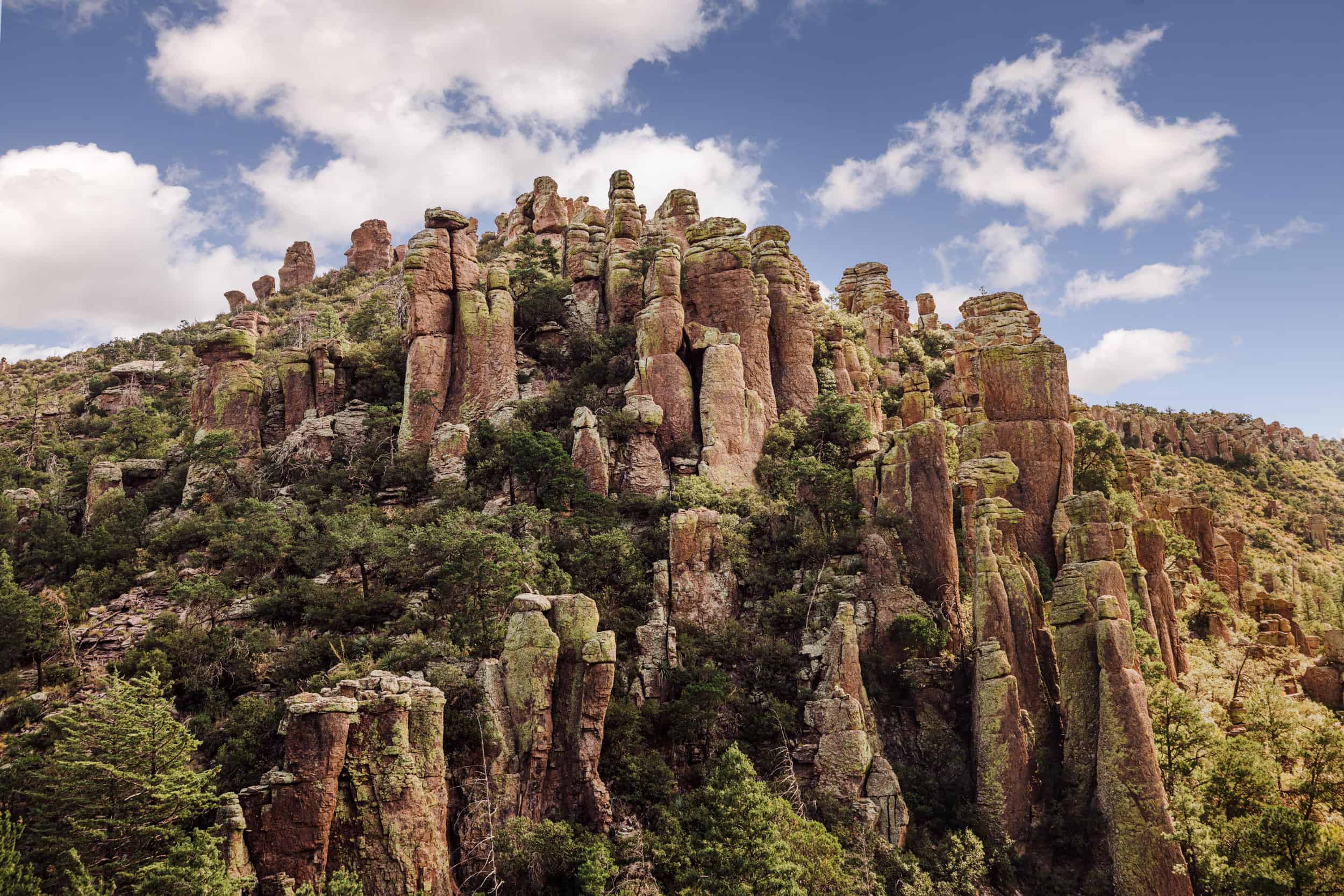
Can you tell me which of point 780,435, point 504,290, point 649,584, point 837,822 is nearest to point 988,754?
point 837,822

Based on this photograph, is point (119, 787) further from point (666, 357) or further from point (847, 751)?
point (666, 357)

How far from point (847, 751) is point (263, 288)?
96.6 metres

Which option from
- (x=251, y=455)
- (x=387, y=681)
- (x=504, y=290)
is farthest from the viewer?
(x=504, y=290)

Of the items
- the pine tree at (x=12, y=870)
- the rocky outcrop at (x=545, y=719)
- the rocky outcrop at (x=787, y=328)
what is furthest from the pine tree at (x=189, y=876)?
the rocky outcrop at (x=787, y=328)

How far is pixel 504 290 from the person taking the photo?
180ft

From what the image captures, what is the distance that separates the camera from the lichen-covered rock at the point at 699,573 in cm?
3956

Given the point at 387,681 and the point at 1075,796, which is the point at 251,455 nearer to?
the point at 387,681

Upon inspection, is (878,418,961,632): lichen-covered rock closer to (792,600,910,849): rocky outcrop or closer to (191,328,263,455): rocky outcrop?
(792,600,910,849): rocky outcrop

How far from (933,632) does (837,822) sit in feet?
32.0

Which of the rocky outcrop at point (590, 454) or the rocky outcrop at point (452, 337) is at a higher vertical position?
the rocky outcrop at point (452, 337)

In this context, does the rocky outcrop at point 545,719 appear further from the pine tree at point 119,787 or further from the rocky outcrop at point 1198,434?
the rocky outcrop at point 1198,434

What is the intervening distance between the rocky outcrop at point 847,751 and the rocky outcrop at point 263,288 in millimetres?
92848

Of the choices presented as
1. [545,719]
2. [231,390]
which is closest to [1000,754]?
[545,719]

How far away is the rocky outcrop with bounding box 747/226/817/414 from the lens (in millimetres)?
53656
